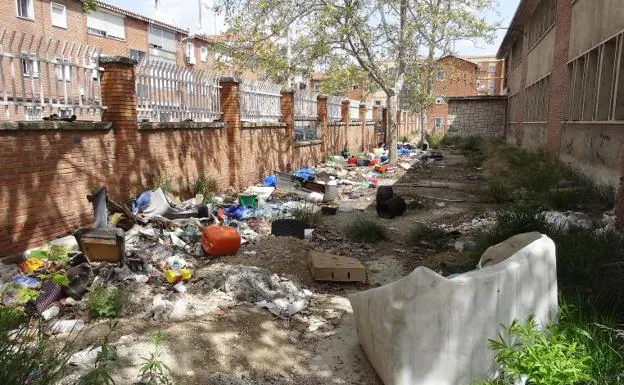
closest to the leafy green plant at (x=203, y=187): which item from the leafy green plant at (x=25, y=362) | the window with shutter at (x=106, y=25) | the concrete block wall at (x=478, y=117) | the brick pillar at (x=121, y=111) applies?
the brick pillar at (x=121, y=111)

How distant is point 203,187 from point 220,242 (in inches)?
139

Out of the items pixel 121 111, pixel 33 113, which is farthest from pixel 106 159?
pixel 33 113

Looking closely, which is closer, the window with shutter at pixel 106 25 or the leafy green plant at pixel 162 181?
the leafy green plant at pixel 162 181

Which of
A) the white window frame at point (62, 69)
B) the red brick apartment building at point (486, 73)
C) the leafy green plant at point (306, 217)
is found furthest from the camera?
the red brick apartment building at point (486, 73)

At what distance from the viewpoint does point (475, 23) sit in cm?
1736

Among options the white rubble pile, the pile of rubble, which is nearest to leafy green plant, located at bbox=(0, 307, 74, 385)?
the pile of rubble

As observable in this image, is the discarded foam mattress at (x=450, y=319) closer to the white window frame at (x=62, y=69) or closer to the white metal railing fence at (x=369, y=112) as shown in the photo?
the white window frame at (x=62, y=69)

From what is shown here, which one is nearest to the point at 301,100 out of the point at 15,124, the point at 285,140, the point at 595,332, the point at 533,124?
the point at 285,140

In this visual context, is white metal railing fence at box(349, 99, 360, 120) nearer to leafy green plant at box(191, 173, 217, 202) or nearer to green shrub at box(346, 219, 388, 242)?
leafy green plant at box(191, 173, 217, 202)

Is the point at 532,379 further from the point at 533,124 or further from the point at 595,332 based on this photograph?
the point at 533,124

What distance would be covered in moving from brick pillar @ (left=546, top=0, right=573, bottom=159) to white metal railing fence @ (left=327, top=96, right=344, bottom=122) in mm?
7995

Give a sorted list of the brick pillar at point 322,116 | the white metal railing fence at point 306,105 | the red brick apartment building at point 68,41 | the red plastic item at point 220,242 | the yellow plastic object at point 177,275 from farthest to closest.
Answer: the brick pillar at point 322,116
the white metal railing fence at point 306,105
the red plastic item at point 220,242
the red brick apartment building at point 68,41
the yellow plastic object at point 177,275

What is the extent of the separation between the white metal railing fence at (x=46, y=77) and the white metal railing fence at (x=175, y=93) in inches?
39.9

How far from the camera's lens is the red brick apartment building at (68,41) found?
18.1ft
